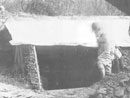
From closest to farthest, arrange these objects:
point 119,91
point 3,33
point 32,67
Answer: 1. point 119,91
2. point 32,67
3. point 3,33

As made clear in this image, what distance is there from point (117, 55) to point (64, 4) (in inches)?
28.5

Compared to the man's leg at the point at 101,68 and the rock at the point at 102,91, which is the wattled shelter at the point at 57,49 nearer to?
the man's leg at the point at 101,68

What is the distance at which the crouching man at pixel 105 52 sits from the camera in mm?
3369

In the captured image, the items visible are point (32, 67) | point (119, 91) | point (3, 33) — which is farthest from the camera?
point (3, 33)

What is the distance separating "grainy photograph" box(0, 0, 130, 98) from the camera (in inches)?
128

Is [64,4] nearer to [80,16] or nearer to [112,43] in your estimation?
[80,16]

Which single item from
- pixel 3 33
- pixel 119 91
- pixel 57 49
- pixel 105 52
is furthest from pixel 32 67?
pixel 119 91

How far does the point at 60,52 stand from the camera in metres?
3.44

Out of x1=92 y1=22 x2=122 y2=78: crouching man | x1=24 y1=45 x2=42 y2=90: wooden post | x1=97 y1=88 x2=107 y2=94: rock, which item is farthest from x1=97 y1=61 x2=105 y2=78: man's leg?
x1=24 y1=45 x2=42 y2=90: wooden post

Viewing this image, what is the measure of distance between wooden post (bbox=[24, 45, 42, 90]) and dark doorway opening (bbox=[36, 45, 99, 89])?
60 mm

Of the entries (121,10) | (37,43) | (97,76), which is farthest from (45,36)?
(121,10)

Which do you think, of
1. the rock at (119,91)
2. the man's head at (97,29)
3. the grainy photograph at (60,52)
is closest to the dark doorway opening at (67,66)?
the grainy photograph at (60,52)

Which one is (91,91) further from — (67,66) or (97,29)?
(97,29)

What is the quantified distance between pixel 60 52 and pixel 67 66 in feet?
0.47
